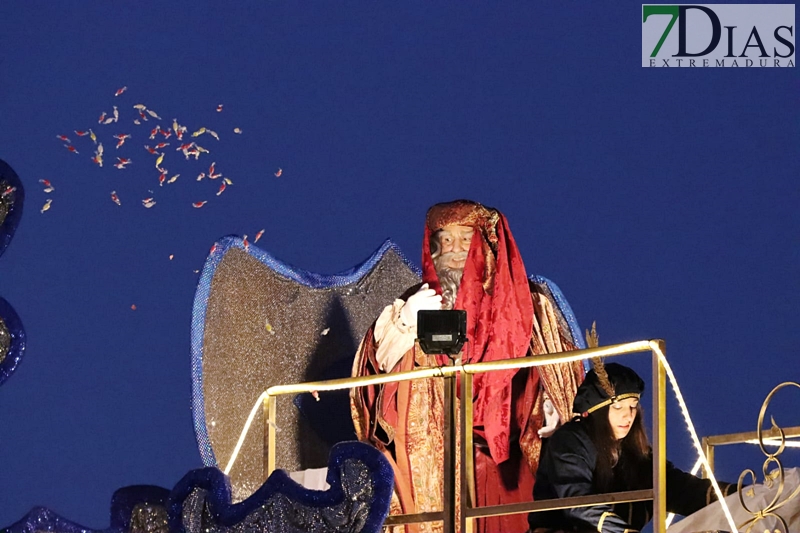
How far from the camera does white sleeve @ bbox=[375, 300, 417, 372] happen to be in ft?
15.6

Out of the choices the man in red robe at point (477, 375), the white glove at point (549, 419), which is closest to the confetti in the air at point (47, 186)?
the man in red robe at point (477, 375)

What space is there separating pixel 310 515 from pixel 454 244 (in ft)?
8.03

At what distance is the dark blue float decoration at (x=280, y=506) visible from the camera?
8.20ft

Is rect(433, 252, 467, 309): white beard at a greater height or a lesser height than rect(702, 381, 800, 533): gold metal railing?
greater

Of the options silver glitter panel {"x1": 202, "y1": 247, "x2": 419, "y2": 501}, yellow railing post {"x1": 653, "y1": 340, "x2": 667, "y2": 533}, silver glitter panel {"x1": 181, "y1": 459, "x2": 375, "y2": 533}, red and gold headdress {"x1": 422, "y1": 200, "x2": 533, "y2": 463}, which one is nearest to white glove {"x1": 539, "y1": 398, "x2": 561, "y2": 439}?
red and gold headdress {"x1": 422, "y1": 200, "x2": 533, "y2": 463}

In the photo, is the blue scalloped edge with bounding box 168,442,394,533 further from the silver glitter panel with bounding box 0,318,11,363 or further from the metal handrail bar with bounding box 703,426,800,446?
the metal handrail bar with bounding box 703,426,800,446

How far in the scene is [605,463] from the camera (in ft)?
13.6

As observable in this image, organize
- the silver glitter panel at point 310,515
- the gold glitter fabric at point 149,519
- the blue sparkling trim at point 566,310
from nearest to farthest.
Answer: the silver glitter panel at point 310,515
the gold glitter fabric at point 149,519
the blue sparkling trim at point 566,310

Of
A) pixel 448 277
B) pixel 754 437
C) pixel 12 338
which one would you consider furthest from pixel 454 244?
pixel 12 338

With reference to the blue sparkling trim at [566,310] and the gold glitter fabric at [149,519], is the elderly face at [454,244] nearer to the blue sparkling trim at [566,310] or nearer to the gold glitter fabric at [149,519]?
the blue sparkling trim at [566,310]

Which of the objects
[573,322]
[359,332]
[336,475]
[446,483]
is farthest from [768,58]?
[336,475]

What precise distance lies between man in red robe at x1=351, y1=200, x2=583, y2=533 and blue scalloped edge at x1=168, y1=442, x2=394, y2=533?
6.69 feet

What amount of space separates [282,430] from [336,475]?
8.48 ft

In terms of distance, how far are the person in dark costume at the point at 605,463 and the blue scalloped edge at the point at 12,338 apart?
6.08 feet
